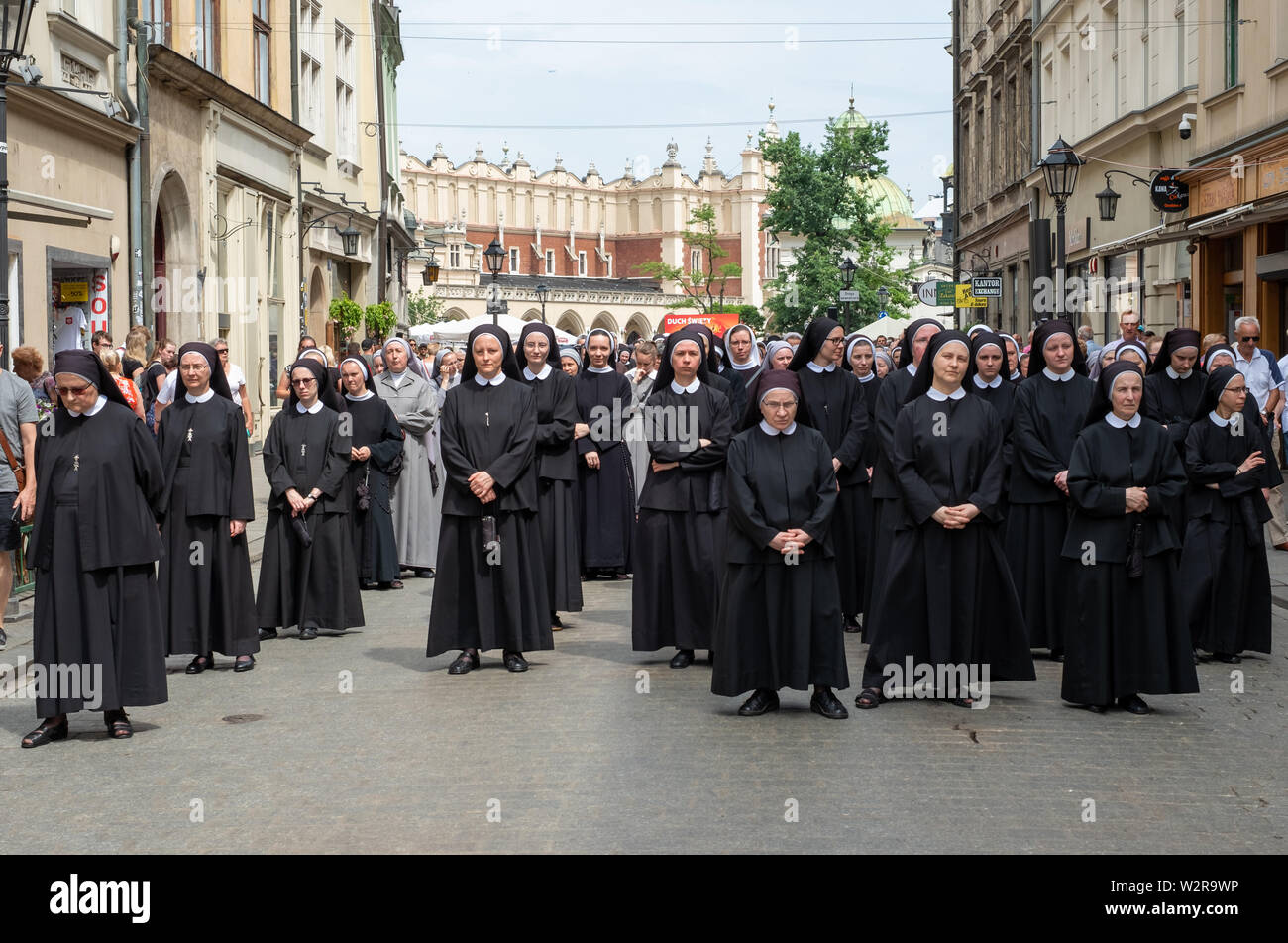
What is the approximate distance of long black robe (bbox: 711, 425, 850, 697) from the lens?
28.0 feet

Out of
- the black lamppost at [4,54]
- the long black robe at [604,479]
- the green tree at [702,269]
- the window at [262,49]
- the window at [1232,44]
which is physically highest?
the green tree at [702,269]

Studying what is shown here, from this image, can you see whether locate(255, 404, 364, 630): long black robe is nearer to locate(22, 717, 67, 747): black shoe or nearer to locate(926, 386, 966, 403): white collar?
locate(22, 717, 67, 747): black shoe

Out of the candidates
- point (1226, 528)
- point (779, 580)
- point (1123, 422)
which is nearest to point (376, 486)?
point (779, 580)

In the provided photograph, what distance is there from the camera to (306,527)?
11594 mm

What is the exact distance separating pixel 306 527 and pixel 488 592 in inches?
79.2

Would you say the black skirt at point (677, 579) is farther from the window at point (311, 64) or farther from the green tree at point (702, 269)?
the green tree at point (702, 269)

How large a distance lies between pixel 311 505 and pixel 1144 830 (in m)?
6.76

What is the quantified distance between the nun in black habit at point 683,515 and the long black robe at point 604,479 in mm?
3639

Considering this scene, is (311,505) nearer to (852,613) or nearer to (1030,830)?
(852,613)

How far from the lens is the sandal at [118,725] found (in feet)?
27.2

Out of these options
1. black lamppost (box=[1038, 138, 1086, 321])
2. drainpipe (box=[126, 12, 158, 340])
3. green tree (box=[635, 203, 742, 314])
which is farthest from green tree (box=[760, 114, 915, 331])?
drainpipe (box=[126, 12, 158, 340])

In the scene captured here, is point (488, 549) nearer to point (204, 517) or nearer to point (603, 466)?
point (204, 517)

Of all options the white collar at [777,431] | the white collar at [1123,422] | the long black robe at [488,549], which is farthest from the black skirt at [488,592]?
the white collar at [1123,422]

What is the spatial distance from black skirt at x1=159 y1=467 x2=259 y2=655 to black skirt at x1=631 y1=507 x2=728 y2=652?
7.68 feet
